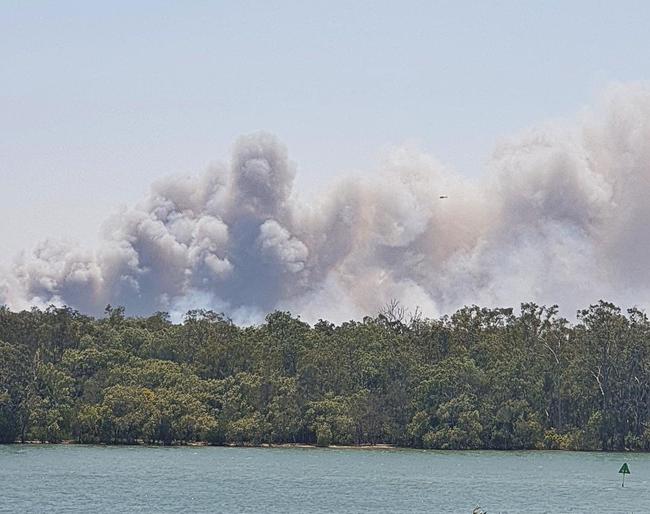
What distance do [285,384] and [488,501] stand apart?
58225mm

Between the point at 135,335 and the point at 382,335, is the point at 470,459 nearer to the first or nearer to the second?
the point at 382,335

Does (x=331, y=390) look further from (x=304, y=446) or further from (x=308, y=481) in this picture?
(x=308, y=481)

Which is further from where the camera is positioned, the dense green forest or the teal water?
the dense green forest

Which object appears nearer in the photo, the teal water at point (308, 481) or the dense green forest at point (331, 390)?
the teal water at point (308, 481)

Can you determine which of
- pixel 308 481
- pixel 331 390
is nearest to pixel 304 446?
pixel 331 390

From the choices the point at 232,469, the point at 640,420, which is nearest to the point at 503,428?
the point at 640,420

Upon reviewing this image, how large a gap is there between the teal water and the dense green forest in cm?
650

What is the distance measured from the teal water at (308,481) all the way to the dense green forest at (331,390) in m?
6.50

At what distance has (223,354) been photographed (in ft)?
435

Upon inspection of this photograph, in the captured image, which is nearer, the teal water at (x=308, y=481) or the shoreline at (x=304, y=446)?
the teal water at (x=308, y=481)

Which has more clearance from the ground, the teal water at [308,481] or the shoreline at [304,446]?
the shoreline at [304,446]

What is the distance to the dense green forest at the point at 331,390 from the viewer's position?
120 m

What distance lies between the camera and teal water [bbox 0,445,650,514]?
64.5 m

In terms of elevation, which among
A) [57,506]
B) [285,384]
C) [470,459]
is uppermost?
[285,384]
